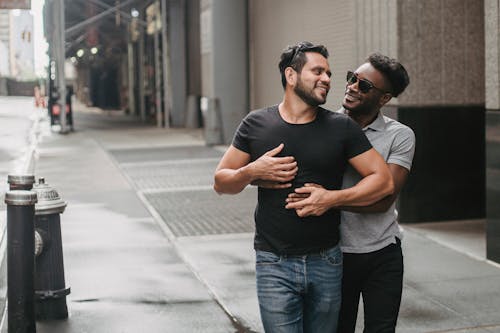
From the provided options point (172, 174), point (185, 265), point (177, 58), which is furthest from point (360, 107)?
point (177, 58)

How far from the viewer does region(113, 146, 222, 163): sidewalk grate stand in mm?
17562

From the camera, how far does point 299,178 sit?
348 cm

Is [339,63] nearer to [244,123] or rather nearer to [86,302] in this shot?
[86,302]

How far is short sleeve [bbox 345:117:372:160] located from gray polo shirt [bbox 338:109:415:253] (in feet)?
0.72

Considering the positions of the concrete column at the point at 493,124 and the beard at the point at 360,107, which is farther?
the concrete column at the point at 493,124

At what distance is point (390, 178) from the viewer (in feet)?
11.8

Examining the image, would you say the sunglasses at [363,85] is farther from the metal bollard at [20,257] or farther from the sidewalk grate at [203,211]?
the sidewalk grate at [203,211]

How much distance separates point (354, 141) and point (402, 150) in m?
0.40

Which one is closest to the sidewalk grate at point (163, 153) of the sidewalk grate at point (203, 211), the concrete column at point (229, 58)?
the concrete column at point (229, 58)

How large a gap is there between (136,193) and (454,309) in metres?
7.06

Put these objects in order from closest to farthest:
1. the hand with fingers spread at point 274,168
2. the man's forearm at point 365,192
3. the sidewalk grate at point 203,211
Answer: the hand with fingers spread at point 274,168 < the man's forearm at point 365,192 < the sidewalk grate at point 203,211

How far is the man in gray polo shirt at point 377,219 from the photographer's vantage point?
3795 millimetres

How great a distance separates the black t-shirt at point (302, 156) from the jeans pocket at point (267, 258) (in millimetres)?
23

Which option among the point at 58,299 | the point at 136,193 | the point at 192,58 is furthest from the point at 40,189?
the point at 192,58
